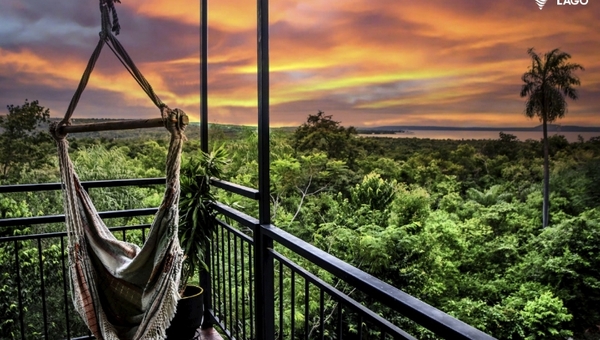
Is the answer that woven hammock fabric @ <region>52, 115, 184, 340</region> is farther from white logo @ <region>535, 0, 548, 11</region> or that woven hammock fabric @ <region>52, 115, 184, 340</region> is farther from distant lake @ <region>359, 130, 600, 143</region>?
white logo @ <region>535, 0, 548, 11</region>

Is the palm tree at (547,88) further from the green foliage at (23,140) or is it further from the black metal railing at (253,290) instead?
the green foliage at (23,140)

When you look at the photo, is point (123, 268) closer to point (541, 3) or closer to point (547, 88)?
point (547, 88)

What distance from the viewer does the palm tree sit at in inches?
157

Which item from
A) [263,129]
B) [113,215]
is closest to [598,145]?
[263,129]

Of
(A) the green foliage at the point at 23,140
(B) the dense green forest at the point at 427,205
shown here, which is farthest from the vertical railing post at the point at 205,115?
(A) the green foliage at the point at 23,140

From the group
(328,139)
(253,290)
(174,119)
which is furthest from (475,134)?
(174,119)

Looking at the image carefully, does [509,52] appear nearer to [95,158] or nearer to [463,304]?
[463,304]

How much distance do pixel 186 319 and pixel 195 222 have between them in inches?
21.6

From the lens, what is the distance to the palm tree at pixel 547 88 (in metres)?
4.00

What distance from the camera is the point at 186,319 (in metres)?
2.39

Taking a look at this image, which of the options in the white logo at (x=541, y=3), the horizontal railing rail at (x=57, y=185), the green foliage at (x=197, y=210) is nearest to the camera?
the horizontal railing rail at (x=57, y=185)

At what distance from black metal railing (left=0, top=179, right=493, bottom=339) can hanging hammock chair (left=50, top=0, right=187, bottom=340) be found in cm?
37

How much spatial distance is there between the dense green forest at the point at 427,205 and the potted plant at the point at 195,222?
173cm

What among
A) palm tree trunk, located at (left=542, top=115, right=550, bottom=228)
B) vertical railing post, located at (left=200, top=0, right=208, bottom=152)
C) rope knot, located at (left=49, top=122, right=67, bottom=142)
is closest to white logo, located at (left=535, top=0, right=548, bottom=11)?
palm tree trunk, located at (left=542, top=115, right=550, bottom=228)
